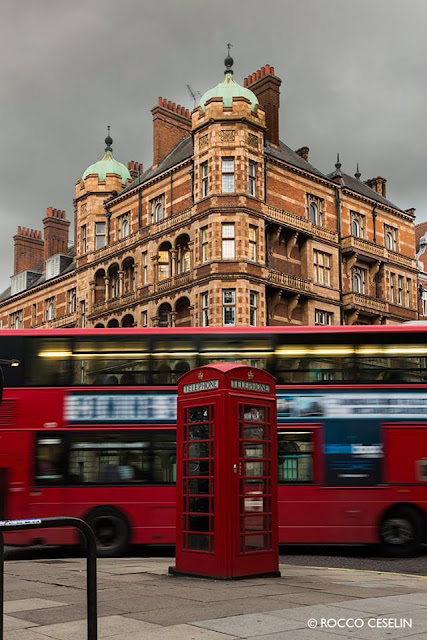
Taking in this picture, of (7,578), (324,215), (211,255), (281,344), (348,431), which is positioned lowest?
(7,578)

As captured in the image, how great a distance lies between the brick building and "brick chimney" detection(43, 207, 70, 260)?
550 cm

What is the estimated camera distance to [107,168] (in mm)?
41469

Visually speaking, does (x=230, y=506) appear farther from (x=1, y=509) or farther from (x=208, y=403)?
(x=1, y=509)

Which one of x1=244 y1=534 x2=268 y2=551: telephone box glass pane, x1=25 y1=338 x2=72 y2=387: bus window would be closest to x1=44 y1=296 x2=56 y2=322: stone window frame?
x1=25 y1=338 x2=72 y2=387: bus window

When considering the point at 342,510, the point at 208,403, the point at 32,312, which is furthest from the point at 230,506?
the point at 32,312

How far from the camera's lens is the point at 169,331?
1288 cm

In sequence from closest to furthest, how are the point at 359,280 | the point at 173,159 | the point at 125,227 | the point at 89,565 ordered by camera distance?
the point at 89,565 < the point at 173,159 < the point at 359,280 < the point at 125,227

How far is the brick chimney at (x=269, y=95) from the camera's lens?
118 ft

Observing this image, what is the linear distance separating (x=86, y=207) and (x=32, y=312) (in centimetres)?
1070

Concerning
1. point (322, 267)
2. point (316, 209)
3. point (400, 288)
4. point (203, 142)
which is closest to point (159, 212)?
point (203, 142)

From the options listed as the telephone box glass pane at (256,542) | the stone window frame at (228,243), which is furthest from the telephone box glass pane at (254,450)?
the stone window frame at (228,243)

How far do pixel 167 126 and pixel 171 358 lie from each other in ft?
94.8

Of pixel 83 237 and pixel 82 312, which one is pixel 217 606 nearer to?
pixel 82 312

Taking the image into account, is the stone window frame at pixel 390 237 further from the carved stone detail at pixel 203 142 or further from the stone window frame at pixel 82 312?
the stone window frame at pixel 82 312
